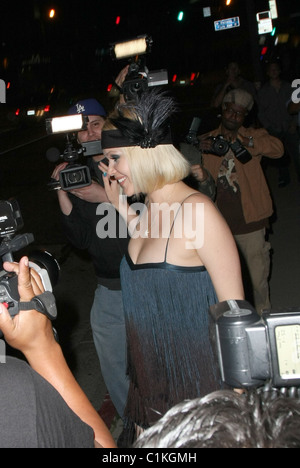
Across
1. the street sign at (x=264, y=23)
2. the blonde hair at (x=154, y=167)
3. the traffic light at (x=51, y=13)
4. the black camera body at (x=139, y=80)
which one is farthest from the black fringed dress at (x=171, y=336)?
the traffic light at (x=51, y=13)

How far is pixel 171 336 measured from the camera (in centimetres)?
236

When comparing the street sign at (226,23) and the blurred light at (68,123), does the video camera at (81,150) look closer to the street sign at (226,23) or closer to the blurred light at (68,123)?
the blurred light at (68,123)

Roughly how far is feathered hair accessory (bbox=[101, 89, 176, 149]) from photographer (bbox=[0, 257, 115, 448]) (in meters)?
0.99

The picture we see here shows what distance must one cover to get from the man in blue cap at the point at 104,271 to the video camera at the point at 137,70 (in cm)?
66

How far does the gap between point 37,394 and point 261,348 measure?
60 cm

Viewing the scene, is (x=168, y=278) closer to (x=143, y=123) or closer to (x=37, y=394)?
(x=143, y=123)

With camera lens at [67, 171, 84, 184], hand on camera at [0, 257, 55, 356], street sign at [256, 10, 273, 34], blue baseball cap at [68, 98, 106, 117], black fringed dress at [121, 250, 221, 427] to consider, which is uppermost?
street sign at [256, 10, 273, 34]

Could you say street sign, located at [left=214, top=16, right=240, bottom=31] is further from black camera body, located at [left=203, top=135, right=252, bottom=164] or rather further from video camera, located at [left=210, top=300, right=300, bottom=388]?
video camera, located at [left=210, top=300, right=300, bottom=388]

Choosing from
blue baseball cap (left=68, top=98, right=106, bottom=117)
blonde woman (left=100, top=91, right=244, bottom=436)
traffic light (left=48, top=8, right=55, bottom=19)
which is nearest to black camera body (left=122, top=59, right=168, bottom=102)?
blonde woman (left=100, top=91, right=244, bottom=436)

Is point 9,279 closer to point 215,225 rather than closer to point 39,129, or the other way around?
point 215,225

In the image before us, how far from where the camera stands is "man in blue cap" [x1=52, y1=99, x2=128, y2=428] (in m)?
3.33

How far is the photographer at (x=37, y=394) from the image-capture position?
4.37ft
